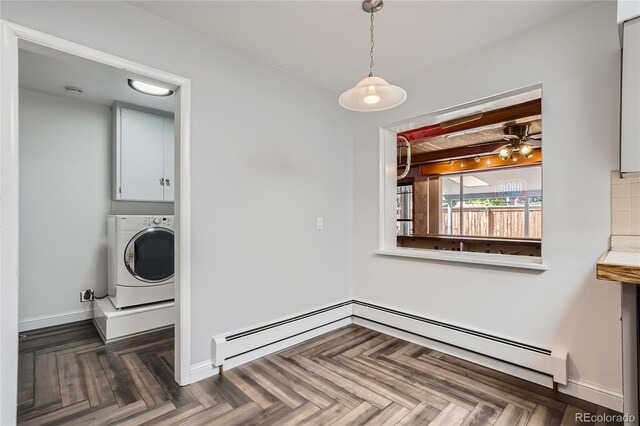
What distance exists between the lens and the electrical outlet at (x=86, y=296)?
10.8 feet

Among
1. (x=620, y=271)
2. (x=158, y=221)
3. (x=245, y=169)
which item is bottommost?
(x=620, y=271)

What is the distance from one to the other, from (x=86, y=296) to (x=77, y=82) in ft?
Answer: 6.89

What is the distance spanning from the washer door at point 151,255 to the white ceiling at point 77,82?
1.33 metres

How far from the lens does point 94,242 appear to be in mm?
3342

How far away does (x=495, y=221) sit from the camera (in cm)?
607

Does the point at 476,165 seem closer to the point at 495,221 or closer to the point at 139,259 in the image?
the point at 495,221

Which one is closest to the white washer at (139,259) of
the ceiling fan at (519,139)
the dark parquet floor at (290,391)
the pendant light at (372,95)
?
the dark parquet floor at (290,391)

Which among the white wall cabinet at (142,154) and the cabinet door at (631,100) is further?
the white wall cabinet at (142,154)

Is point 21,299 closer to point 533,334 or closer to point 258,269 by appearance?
point 258,269

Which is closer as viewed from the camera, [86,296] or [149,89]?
[149,89]

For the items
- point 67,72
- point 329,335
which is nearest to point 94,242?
point 67,72

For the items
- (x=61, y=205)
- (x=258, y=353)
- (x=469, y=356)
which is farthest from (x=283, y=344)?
(x=61, y=205)

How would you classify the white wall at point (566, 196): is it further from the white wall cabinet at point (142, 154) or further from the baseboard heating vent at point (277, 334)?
the white wall cabinet at point (142, 154)

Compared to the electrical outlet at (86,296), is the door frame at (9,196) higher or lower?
higher
